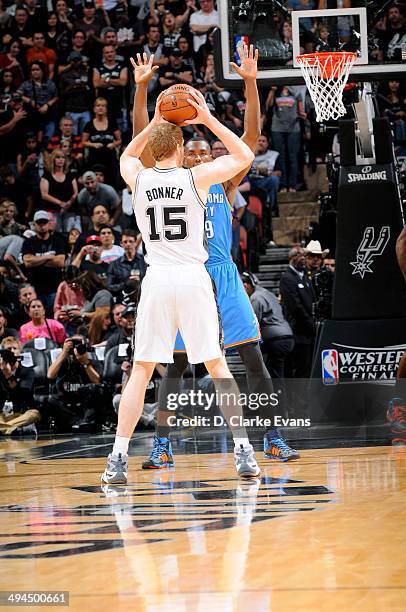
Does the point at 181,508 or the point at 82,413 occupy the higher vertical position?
the point at 181,508

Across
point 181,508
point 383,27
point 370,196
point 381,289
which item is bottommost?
point 181,508

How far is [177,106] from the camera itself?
20.9ft

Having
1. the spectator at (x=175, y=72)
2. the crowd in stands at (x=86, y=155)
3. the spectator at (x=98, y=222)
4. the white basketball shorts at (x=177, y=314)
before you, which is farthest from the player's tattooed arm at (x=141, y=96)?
the spectator at (x=175, y=72)

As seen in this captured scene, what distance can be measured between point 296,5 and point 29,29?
21.9 feet

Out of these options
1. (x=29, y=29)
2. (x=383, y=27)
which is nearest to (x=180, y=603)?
(x=383, y=27)

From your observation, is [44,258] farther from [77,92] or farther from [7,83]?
[7,83]

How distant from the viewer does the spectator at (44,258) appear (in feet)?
45.6

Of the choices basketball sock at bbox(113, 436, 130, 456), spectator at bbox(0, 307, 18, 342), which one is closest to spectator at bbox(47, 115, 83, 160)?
spectator at bbox(0, 307, 18, 342)

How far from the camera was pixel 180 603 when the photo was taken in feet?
10.4

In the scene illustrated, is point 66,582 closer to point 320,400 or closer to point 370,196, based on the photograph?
point 320,400

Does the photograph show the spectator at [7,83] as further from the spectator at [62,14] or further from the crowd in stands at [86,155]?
the spectator at [62,14]

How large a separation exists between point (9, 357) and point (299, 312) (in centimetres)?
339

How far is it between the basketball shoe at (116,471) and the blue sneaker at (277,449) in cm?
143

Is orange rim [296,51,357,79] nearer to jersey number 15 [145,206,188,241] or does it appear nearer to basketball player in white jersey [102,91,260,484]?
basketball player in white jersey [102,91,260,484]
